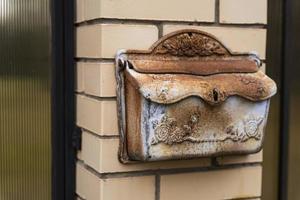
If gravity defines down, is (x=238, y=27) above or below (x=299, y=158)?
above

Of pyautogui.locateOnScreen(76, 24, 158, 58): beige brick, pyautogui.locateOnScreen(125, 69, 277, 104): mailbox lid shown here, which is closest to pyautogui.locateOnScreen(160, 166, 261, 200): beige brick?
pyautogui.locateOnScreen(125, 69, 277, 104): mailbox lid

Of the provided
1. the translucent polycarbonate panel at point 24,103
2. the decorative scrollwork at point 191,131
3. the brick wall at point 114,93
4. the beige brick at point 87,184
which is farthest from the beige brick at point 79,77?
the decorative scrollwork at point 191,131

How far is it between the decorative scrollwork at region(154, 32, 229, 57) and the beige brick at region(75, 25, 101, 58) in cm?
15

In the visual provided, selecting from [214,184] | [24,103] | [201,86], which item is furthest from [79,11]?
[214,184]

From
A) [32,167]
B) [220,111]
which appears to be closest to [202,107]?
[220,111]

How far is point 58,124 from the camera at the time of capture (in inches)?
63.7

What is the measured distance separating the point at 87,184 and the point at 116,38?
16.4 inches

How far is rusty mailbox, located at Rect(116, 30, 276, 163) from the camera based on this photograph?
4.28 ft

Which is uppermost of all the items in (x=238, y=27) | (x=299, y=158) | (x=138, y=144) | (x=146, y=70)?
(x=238, y=27)

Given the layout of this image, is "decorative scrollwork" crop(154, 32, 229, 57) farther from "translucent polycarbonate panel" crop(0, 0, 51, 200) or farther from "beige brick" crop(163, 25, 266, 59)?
"translucent polycarbonate panel" crop(0, 0, 51, 200)

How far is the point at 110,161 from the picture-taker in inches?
55.3

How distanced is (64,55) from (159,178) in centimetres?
47

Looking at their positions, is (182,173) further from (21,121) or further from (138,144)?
(21,121)

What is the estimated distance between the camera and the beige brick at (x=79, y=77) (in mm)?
1549
